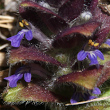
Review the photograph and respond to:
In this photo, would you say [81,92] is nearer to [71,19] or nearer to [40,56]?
[40,56]

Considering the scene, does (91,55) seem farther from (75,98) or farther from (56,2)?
(56,2)

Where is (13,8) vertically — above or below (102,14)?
below

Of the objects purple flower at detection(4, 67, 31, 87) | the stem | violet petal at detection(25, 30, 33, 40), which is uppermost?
violet petal at detection(25, 30, 33, 40)

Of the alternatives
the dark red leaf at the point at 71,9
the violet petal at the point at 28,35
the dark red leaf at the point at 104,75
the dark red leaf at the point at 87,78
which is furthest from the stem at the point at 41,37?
the dark red leaf at the point at 104,75

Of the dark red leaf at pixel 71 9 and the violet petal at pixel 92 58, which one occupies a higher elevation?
the dark red leaf at pixel 71 9

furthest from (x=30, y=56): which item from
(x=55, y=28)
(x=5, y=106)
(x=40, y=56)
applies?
(x=5, y=106)

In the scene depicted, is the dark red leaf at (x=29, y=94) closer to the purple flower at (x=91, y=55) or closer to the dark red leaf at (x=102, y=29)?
the purple flower at (x=91, y=55)

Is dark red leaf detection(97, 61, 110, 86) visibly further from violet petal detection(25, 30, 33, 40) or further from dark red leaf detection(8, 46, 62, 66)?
violet petal detection(25, 30, 33, 40)

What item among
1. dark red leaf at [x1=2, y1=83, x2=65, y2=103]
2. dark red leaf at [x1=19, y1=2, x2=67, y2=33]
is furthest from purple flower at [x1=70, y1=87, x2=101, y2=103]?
dark red leaf at [x1=19, y1=2, x2=67, y2=33]
